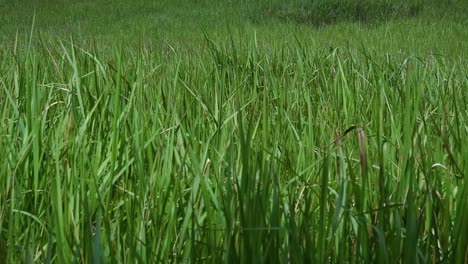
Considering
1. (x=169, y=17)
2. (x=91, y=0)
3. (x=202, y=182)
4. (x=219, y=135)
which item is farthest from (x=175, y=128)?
(x=91, y=0)

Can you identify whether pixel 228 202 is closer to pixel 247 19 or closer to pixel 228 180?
pixel 228 180

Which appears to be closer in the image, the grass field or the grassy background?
the grass field

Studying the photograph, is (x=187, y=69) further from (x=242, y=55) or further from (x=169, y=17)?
(x=169, y=17)

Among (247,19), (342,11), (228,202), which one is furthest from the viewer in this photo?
(342,11)

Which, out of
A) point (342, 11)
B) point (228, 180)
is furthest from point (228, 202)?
point (342, 11)

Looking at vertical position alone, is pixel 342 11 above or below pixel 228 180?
below

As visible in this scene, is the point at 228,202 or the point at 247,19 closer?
the point at 228,202

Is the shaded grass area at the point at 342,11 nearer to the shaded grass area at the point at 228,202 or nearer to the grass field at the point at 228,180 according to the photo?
the grass field at the point at 228,180

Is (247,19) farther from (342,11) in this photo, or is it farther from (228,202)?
(228,202)

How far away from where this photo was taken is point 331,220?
2.52ft

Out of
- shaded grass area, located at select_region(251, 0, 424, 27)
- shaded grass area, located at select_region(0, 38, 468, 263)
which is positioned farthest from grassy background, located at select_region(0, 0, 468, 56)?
shaded grass area, located at select_region(0, 38, 468, 263)

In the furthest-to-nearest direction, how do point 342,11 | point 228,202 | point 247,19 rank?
point 342,11 < point 247,19 < point 228,202

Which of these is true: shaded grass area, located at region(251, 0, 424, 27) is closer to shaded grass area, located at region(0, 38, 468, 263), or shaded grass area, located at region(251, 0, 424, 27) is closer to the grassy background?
the grassy background

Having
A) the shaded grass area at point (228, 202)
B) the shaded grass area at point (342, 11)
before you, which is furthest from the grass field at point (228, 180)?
the shaded grass area at point (342, 11)
